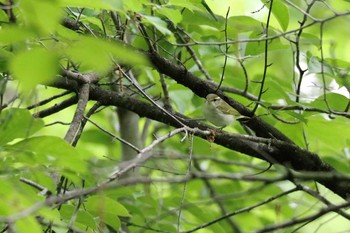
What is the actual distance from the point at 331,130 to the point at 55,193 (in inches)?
55.4

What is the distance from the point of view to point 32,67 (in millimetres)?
951

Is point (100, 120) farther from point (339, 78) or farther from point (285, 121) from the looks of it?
point (339, 78)

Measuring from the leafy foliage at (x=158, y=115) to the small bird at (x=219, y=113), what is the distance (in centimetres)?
10

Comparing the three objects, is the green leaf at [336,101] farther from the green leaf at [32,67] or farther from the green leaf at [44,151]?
the green leaf at [32,67]

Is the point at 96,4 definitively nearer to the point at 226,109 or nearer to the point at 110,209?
the point at 110,209

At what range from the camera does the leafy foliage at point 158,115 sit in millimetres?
1379

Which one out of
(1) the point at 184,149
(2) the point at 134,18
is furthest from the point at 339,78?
(1) the point at 184,149

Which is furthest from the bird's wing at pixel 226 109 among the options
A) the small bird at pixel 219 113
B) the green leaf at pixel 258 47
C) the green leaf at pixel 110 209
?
the green leaf at pixel 110 209

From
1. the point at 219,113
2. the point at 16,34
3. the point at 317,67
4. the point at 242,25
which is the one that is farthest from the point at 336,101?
the point at 16,34

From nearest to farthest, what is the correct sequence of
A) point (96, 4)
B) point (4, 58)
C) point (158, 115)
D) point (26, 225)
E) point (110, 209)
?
point (26, 225) < point (96, 4) < point (4, 58) < point (110, 209) < point (158, 115)

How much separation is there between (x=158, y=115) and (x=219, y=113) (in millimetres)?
599

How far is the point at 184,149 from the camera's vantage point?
414 centimetres

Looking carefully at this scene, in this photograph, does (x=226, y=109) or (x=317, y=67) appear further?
(x=226, y=109)

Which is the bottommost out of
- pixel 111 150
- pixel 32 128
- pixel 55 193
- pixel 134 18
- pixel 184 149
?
pixel 111 150
